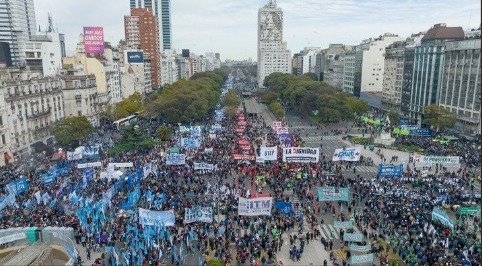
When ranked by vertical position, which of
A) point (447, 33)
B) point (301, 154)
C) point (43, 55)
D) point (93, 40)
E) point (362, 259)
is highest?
point (447, 33)

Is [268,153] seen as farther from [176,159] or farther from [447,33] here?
[447,33]

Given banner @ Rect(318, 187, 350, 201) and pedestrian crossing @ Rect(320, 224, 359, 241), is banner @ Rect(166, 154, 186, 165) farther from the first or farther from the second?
pedestrian crossing @ Rect(320, 224, 359, 241)

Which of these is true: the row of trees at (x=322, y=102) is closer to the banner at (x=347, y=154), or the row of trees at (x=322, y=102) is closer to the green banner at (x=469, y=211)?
the banner at (x=347, y=154)

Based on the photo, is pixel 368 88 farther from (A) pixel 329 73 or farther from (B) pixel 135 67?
(B) pixel 135 67

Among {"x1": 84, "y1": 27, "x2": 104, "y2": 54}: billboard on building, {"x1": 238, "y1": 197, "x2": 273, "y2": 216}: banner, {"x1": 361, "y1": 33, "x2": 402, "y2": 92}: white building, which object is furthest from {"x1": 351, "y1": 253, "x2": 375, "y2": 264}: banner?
{"x1": 361, "y1": 33, "x2": 402, "y2": 92}: white building

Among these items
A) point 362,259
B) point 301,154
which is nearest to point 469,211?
point 362,259

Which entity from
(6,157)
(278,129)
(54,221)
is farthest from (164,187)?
(6,157)
